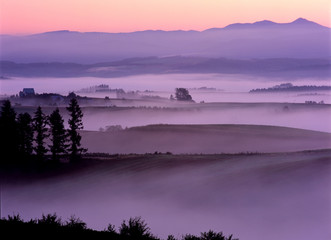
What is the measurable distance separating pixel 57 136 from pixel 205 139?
2.52 metres

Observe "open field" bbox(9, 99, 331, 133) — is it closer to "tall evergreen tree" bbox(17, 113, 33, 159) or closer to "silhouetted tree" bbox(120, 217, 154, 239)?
"tall evergreen tree" bbox(17, 113, 33, 159)

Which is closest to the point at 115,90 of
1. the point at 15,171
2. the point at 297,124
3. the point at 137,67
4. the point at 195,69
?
the point at 137,67

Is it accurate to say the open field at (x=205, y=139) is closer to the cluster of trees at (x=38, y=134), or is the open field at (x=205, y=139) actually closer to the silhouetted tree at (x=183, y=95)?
the cluster of trees at (x=38, y=134)

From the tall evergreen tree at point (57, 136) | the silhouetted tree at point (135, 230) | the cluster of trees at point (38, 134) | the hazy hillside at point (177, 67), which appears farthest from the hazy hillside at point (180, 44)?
the silhouetted tree at point (135, 230)

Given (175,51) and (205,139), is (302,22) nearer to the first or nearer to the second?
(175,51)

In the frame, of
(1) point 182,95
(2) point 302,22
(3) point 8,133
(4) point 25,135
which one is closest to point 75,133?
(4) point 25,135

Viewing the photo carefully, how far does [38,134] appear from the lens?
28.7 feet

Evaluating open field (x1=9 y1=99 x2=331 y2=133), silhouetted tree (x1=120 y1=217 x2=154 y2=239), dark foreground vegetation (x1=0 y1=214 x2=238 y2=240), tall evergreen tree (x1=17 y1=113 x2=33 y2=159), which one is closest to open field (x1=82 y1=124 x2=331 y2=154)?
open field (x1=9 y1=99 x2=331 y2=133)

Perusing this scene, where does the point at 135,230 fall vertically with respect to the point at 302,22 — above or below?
below

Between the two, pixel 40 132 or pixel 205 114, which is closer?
pixel 205 114

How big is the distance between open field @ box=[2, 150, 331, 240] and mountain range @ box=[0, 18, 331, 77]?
1.91 metres

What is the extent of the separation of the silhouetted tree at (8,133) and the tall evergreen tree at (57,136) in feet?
2.49

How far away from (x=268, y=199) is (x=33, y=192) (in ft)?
13.1

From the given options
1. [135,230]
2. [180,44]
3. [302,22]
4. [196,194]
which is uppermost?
[302,22]
